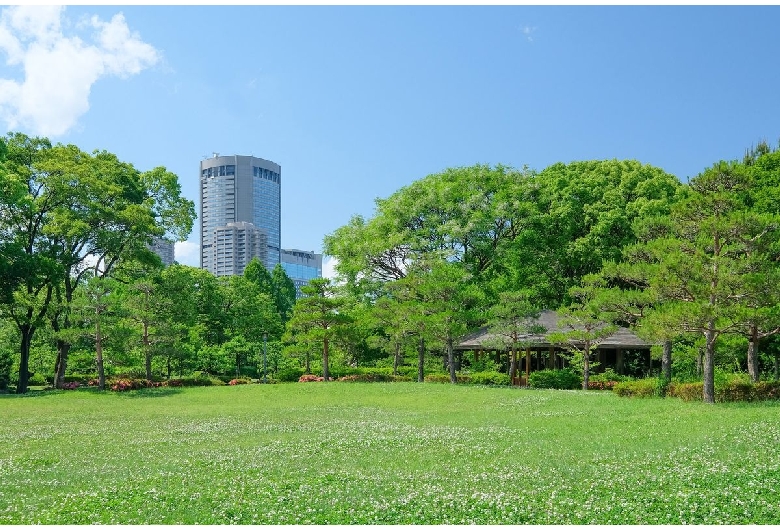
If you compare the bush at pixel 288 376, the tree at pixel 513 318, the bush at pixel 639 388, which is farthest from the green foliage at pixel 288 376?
the bush at pixel 639 388

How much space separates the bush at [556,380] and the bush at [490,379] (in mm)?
1956

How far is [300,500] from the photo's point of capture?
8.25m

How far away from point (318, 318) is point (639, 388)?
1855 centimetres

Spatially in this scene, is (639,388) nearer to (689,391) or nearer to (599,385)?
(689,391)

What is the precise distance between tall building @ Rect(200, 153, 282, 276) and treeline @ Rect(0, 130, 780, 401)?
43.7 metres

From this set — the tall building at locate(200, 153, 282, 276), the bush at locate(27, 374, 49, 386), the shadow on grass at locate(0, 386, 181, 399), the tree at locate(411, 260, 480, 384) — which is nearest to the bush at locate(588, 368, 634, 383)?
the tree at locate(411, 260, 480, 384)

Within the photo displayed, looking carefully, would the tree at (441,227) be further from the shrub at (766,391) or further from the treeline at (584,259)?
the shrub at (766,391)

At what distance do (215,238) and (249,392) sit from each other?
6647 cm

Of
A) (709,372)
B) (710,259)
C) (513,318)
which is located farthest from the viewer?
(513,318)

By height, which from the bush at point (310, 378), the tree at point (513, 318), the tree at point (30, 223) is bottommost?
the bush at point (310, 378)

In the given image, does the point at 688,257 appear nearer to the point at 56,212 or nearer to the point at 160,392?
the point at 160,392

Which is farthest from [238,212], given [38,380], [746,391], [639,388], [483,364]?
[746,391]

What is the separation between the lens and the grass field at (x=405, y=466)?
7.69 m

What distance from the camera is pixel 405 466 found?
34.4ft
